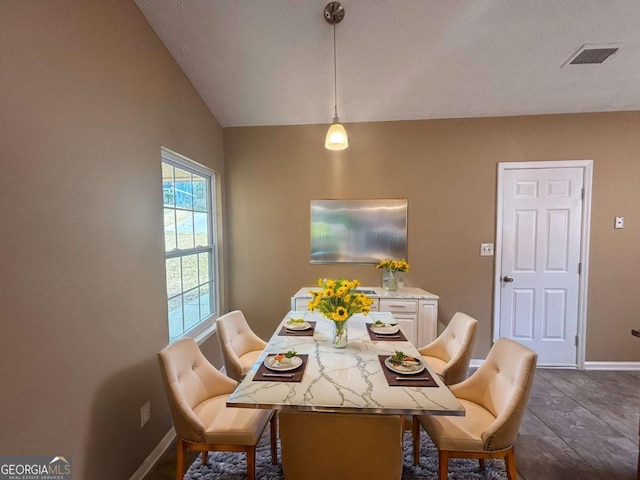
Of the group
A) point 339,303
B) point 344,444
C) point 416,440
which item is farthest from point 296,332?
point 416,440

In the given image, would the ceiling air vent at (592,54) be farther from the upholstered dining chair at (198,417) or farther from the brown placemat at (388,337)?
the upholstered dining chair at (198,417)

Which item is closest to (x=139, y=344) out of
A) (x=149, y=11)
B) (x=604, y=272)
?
(x=149, y=11)

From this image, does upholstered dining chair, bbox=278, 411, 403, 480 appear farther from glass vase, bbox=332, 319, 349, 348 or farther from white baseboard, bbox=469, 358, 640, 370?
white baseboard, bbox=469, 358, 640, 370

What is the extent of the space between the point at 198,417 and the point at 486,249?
297 centimetres

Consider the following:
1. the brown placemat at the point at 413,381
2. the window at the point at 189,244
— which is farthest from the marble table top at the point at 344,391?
the window at the point at 189,244

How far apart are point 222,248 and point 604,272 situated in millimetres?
4018

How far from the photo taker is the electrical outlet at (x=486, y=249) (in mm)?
3018

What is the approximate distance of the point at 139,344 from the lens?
68.1 inches

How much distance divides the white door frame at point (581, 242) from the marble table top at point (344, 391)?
194 centimetres

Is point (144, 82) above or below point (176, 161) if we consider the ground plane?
above

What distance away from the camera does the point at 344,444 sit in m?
1.16

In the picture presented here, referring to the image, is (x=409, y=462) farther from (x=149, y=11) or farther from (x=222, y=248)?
(x=149, y=11)

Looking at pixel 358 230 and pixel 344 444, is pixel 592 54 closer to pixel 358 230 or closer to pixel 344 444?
pixel 358 230

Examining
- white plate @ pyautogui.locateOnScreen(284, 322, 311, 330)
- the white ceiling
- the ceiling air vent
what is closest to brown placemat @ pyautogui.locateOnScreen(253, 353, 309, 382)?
white plate @ pyautogui.locateOnScreen(284, 322, 311, 330)
